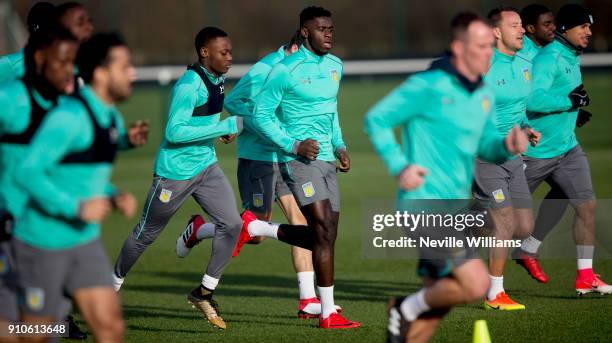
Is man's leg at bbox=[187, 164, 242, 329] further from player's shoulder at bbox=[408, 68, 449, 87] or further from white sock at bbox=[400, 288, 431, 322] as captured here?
player's shoulder at bbox=[408, 68, 449, 87]

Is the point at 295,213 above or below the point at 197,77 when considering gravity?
below

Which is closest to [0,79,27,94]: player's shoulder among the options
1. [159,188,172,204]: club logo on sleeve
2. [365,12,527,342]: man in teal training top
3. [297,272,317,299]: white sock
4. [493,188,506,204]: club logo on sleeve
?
[365,12,527,342]: man in teal training top

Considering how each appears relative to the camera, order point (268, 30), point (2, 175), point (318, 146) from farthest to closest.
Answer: point (268, 30) < point (318, 146) < point (2, 175)

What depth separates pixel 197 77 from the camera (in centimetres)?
1019

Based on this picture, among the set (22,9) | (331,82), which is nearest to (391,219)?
(331,82)

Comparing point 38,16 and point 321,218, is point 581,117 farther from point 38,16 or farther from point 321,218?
point 38,16

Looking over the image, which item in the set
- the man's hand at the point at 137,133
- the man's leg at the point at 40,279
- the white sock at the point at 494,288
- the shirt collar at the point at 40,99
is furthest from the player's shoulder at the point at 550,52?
the man's leg at the point at 40,279

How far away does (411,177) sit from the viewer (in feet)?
22.6

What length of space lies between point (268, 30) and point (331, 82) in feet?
144

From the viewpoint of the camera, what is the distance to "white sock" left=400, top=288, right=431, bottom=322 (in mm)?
7141

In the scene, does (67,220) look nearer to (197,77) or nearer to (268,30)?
(197,77)

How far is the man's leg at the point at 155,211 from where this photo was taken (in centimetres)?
1023

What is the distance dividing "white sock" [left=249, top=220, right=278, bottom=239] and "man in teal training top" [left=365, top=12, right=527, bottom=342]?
11.2ft

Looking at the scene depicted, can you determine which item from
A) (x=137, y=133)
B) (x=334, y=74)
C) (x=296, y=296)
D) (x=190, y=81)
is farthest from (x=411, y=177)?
(x=296, y=296)
